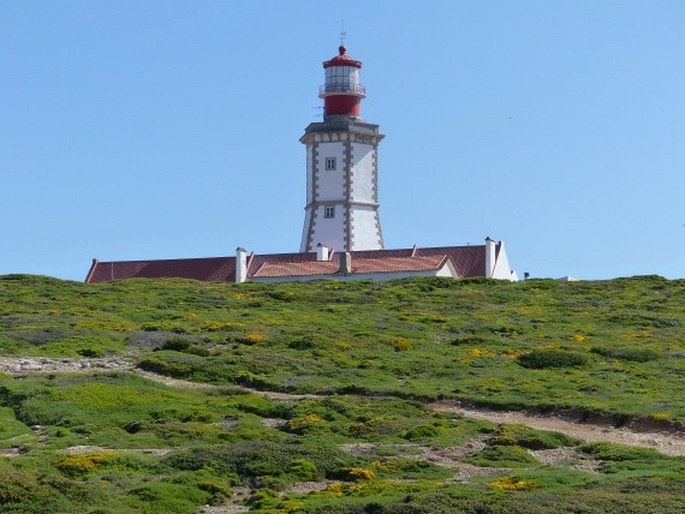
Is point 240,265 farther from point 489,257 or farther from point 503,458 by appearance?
point 503,458

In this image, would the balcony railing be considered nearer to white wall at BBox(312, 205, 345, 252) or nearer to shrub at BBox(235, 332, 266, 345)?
white wall at BBox(312, 205, 345, 252)

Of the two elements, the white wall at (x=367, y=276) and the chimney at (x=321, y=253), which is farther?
the chimney at (x=321, y=253)

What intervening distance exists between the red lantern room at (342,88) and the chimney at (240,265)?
1746cm

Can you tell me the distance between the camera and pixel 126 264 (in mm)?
94875

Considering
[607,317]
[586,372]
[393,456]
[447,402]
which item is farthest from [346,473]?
[607,317]

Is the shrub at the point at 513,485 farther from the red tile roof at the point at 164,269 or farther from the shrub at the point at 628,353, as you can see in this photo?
the red tile roof at the point at 164,269

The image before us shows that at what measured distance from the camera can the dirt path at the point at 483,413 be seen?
41.0 meters

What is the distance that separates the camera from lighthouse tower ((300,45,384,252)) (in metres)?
101

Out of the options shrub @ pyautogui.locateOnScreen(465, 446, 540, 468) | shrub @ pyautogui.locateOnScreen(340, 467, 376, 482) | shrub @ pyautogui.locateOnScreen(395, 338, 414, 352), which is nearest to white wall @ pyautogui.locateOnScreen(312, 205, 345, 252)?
shrub @ pyautogui.locateOnScreen(395, 338, 414, 352)

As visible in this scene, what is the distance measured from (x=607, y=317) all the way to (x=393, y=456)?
29.8 m

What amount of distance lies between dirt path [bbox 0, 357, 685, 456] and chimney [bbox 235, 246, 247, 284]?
39.2 m

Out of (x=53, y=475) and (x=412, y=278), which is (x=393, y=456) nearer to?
(x=53, y=475)

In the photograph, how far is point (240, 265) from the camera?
296ft

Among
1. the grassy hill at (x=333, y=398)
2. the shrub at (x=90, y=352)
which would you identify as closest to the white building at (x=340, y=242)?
the grassy hill at (x=333, y=398)
